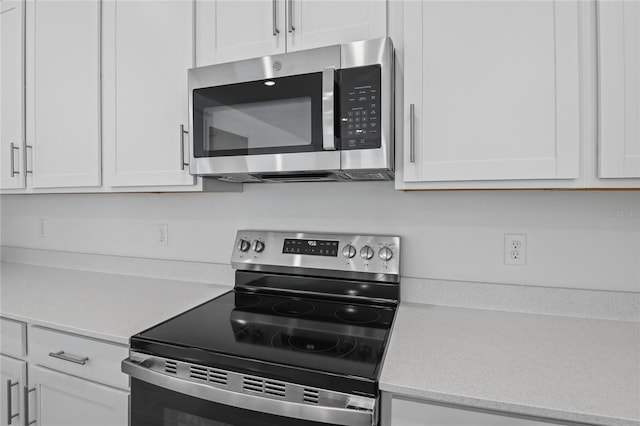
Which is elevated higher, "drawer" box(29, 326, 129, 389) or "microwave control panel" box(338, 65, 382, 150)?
"microwave control panel" box(338, 65, 382, 150)

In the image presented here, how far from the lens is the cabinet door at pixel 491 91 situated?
0.98m

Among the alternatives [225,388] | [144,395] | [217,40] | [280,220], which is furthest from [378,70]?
[144,395]

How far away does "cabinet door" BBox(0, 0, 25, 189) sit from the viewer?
5.95 feet

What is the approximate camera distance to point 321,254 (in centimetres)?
148

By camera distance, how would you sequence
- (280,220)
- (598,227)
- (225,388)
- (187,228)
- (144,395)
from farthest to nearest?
(187,228) < (280,220) < (598,227) < (144,395) < (225,388)

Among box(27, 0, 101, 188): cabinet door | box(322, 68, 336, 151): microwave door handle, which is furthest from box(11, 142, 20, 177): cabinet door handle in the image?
box(322, 68, 336, 151): microwave door handle

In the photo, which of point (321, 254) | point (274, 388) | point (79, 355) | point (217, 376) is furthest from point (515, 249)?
point (79, 355)

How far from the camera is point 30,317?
4.23 feet

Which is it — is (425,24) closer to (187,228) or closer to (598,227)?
(598,227)

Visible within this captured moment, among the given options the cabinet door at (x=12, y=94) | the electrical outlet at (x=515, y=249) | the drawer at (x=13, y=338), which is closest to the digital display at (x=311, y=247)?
the electrical outlet at (x=515, y=249)

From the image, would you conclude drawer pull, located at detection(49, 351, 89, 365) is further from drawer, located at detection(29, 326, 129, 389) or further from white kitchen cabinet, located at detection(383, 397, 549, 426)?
white kitchen cabinet, located at detection(383, 397, 549, 426)

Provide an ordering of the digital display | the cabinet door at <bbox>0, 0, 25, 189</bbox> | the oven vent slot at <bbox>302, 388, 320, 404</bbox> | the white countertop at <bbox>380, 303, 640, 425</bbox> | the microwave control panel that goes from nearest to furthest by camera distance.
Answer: the white countertop at <bbox>380, 303, 640, 425</bbox>
the oven vent slot at <bbox>302, 388, 320, 404</bbox>
the microwave control panel
the digital display
the cabinet door at <bbox>0, 0, 25, 189</bbox>

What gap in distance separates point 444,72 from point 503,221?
1.92 feet

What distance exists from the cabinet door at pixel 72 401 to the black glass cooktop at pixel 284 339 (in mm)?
→ 254
